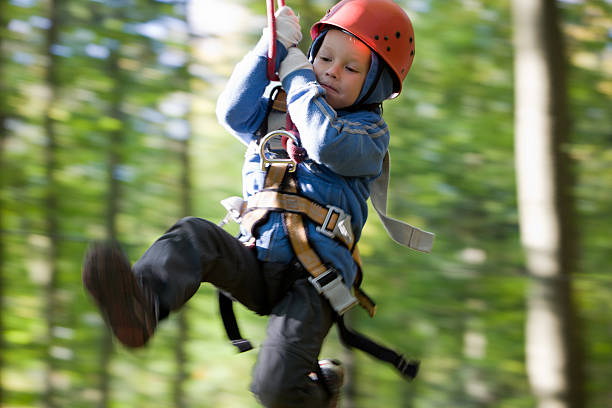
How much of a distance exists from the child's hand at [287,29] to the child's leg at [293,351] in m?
0.58

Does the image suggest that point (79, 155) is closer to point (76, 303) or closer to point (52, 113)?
point (52, 113)

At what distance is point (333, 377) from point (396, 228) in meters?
→ 0.43

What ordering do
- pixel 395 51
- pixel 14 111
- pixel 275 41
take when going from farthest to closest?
pixel 14 111 → pixel 395 51 → pixel 275 41

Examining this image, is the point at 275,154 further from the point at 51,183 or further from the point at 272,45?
the point at 51,183

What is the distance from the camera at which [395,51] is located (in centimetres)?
176

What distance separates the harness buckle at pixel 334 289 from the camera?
170 cm

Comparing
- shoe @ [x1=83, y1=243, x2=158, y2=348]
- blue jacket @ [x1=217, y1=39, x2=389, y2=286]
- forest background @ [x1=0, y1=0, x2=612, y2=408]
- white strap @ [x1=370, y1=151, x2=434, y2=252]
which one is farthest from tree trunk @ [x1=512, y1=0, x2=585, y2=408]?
shoe @ [x1=83, y1=243, x2=158, y2=348]

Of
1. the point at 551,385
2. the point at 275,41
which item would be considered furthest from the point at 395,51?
the point at 551,385

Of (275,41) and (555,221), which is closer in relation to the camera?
(275,41)

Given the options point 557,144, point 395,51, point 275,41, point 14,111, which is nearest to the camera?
point 275,41

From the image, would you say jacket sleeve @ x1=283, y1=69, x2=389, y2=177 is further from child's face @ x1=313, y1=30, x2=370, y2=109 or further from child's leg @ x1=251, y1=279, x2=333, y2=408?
child's leg @ x1=251, y1=279, x2=333, y2=408

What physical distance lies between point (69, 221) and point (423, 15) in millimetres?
3099

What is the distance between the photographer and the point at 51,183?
5.20 metres

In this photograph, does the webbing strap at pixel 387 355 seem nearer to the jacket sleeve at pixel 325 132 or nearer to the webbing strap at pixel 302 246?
the webbing strap at pixel 302 246
